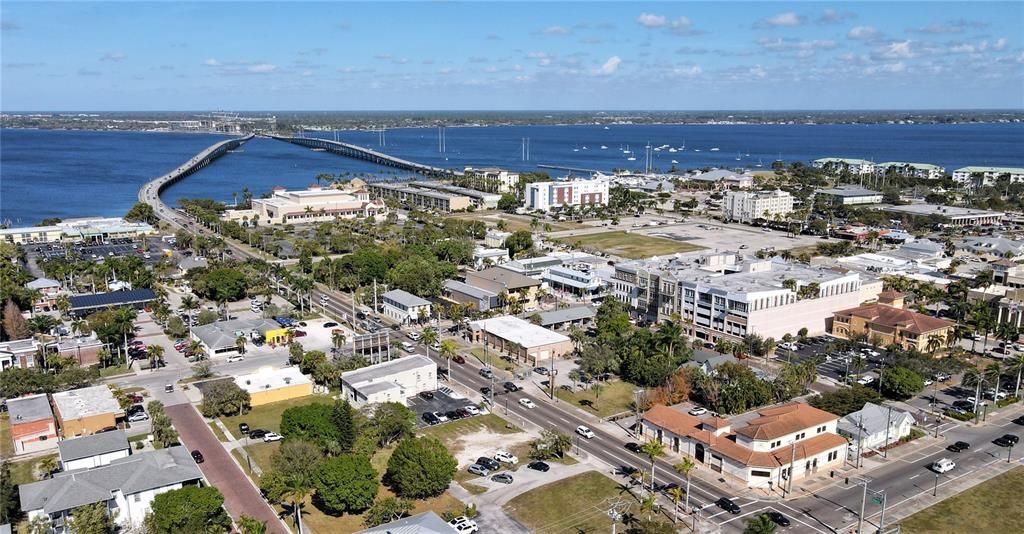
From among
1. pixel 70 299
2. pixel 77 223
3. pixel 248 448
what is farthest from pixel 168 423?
pixel 77 223

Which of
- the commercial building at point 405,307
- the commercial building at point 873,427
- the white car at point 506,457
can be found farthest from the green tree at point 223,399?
the commercial building at point 873,427

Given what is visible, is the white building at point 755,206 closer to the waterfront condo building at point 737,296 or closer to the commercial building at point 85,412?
the waterfront condo building at point 737,296

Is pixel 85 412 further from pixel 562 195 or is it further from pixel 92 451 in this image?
pixel 562 195

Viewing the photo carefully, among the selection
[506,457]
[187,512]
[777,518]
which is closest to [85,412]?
[187,512]

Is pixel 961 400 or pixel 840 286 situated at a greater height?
pixel 840 286

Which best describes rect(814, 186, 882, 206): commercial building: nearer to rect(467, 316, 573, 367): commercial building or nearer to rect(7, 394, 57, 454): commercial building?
rect(467, 316, 573, 367): commercial building

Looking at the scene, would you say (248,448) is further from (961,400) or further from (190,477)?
(961,400)
